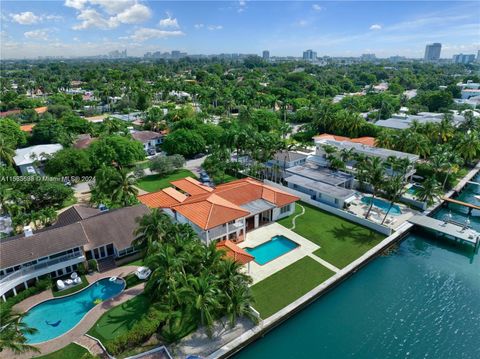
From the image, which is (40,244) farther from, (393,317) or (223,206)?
(393,317)

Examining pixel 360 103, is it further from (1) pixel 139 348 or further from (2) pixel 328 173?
(1) pixel 139 348

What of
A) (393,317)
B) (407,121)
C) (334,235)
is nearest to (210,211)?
(334,235)

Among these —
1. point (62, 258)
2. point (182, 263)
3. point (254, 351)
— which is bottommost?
point (254, 351)

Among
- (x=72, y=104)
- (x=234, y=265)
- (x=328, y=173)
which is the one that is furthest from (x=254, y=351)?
(x=72, y=104)

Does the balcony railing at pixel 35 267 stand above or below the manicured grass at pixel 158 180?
above

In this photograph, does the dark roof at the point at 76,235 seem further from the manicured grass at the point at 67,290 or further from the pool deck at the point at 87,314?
the manicured grass at the point at 67,290

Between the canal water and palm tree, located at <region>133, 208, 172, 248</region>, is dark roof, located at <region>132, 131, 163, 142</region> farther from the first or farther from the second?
the canal water

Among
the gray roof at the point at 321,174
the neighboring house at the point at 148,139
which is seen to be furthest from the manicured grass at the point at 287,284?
the neighboring house at the point at 148,139
